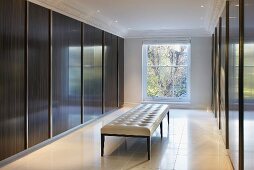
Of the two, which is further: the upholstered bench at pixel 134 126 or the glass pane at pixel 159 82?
the glass pane at pixel 159 82

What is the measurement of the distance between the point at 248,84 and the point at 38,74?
142 inches

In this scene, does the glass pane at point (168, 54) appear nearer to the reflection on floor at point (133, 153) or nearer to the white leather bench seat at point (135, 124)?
the reflection on floor at point (133, 153)

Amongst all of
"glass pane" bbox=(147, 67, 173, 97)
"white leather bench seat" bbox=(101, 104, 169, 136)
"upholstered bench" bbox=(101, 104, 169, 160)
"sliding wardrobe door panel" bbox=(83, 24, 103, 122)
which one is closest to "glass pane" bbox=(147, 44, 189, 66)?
"glass pane" bbox=(147, 67, 173, 97)

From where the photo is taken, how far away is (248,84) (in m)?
2.92

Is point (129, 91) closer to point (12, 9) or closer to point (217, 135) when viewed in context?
point (217, 135)

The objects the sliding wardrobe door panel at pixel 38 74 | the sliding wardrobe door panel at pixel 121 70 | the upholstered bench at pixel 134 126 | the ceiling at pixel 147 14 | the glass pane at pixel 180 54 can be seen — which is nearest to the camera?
the upholstered bench at pixel 134 126

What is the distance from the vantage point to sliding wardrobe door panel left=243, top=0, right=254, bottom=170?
2.73 meters

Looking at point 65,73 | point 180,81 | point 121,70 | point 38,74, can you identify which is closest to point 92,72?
point 65,73

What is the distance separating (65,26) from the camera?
6.41 metres

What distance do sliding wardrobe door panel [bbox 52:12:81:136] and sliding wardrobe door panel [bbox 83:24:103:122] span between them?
1.22 ft

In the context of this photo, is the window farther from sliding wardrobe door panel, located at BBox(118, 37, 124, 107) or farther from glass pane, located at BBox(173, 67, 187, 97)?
sliding wardrobe door panel, located at BBox(118, 37, 124, 107)

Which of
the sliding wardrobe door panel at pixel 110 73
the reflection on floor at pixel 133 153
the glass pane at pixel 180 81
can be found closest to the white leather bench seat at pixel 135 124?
the reflection on floor at pixel 133 153

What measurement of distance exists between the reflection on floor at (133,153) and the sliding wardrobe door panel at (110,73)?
2.39 meters

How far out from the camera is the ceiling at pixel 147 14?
254 inches
